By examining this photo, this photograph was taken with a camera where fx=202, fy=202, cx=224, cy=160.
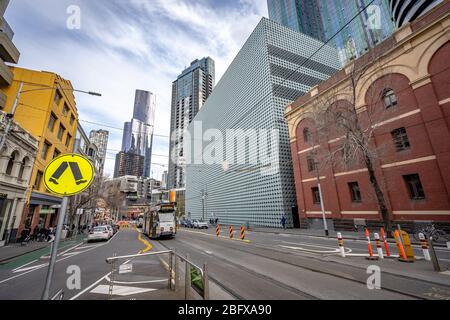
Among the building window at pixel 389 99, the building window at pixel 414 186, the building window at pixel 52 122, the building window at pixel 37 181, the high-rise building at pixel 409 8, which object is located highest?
the high-rise building at pixel 409 8

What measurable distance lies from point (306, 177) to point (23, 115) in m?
34.0

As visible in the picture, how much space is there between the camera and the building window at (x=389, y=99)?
19.4 metres

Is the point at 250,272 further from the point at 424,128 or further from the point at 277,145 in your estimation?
the point at 277,145

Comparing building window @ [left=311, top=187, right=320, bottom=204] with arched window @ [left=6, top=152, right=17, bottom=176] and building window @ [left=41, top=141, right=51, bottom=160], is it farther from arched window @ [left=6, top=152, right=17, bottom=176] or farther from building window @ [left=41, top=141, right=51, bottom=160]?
building window @ [left=41, top=141, right=51, bottom=160]

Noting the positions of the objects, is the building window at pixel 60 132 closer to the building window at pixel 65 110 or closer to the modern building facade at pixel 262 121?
the building window at pixel 65 110

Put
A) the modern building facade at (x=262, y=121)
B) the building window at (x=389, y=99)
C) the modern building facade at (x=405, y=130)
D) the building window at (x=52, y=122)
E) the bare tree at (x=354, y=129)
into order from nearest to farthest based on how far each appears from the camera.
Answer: the bare tree at (x=354, y=129), the modern building facade at (x=405, y=130), the building window at (x=389, y=99), the building window at (x=52, y=122), the modern building facade at (x=262, y=121)

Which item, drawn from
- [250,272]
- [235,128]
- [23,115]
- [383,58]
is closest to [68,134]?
[23,115]

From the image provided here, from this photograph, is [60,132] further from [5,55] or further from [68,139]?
[5,55]

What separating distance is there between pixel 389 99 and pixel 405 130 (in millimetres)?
3649

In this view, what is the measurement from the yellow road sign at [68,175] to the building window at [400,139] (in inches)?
933

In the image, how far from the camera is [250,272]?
7176mm

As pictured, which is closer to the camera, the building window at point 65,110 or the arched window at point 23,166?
the arched window at point 23,166

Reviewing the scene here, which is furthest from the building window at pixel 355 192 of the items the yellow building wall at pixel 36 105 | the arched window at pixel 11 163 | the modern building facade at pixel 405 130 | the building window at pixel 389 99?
the arched window at pixel 11 163

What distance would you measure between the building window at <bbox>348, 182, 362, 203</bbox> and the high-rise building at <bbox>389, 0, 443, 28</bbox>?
99.7ft
